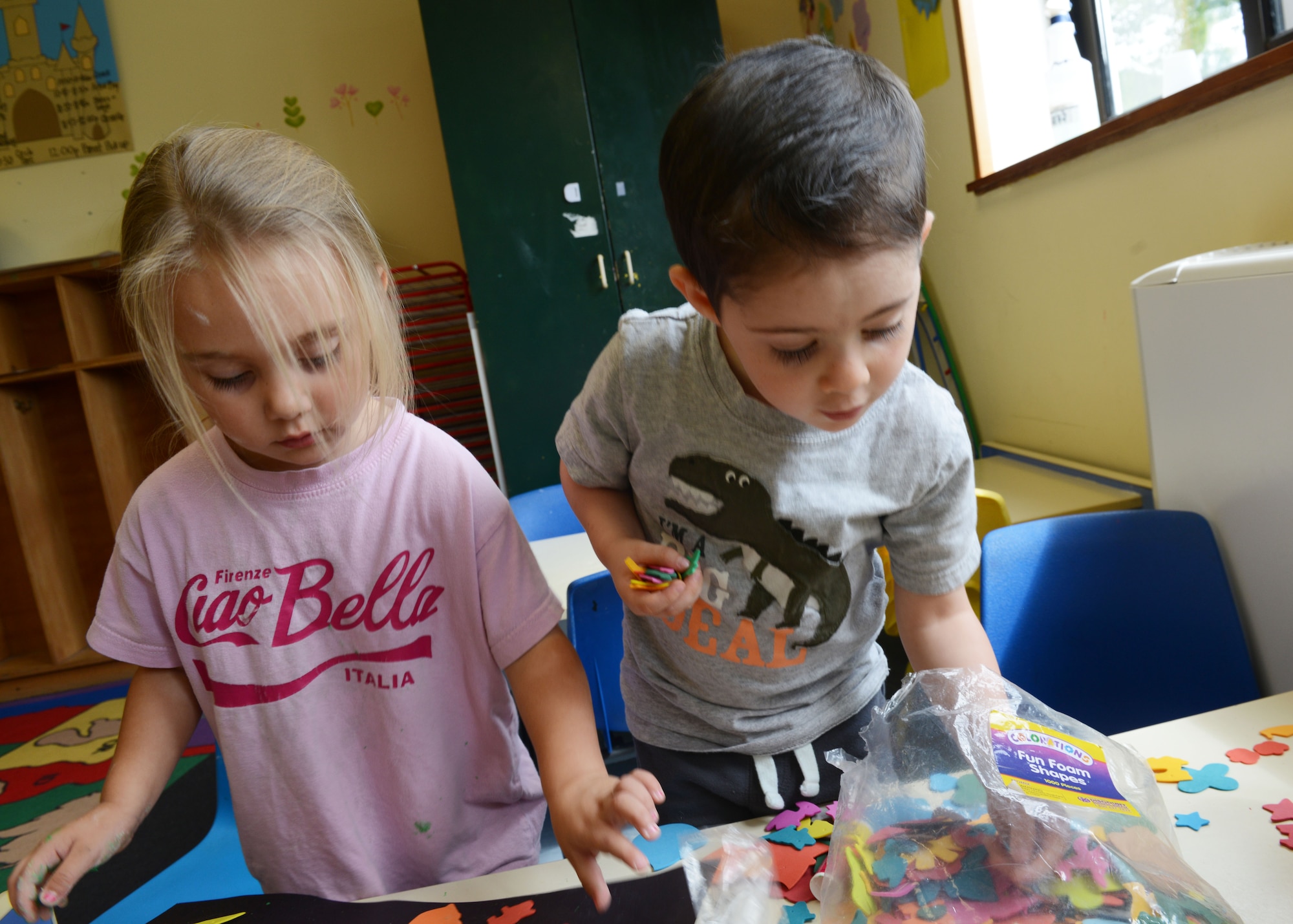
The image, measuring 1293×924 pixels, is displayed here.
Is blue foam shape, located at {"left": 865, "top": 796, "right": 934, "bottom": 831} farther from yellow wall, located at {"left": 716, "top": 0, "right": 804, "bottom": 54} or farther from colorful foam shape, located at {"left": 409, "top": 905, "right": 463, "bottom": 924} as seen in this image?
yellow wall, located at {"left": 716, "top": 0, "right": 804, "bottom": 54}

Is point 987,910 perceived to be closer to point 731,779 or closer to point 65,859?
point 731,779

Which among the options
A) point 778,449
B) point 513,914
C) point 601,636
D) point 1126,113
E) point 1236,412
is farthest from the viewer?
point 1126,113

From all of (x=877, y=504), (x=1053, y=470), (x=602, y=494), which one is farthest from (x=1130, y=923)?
(x=1053, y=470)

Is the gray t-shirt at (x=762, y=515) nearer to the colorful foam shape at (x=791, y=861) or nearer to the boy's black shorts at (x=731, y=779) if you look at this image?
the boy's black shorts at (x=731, y=779)

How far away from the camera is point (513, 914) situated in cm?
55

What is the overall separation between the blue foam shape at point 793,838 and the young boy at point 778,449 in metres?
0.16

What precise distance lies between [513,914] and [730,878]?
140mm

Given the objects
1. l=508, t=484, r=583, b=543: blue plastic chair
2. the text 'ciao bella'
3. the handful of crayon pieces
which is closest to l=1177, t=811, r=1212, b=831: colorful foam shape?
the handful of crayon pieces

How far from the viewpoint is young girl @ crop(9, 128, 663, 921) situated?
695mm

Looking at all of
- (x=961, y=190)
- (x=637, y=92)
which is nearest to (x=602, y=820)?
(x=961, y=190)

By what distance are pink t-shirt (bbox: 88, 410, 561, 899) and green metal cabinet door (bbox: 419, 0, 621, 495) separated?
72.7 inches

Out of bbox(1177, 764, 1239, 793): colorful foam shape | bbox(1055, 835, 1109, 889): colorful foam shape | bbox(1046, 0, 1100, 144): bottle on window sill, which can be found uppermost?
bbox(1046, 0, 1100, 144): bottle on window sill

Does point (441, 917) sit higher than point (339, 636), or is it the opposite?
point (339, 636)

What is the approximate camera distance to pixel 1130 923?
43 centimetres
